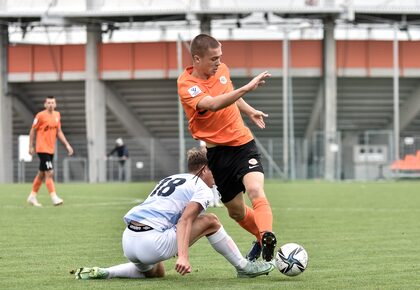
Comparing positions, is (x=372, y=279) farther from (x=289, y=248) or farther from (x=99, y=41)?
(x=99, y=41)

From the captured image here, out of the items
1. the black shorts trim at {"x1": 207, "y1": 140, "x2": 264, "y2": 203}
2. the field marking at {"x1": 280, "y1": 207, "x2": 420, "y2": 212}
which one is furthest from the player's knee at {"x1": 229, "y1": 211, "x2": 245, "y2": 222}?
the field marking at {"x1": 280, "y1": 207, "x2": 420, "y2": 212}

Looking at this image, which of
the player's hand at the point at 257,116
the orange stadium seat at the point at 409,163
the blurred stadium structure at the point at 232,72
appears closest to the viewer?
the player's hand at the point at 257,116

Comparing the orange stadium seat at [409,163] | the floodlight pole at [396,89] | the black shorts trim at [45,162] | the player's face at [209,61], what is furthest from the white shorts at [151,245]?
the orange stadium seat at [409,163]

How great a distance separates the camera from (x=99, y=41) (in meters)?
44.8

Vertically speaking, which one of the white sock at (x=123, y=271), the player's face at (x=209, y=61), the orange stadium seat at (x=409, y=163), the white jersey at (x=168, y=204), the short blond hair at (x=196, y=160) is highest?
the player's face at (x=209, y=61)

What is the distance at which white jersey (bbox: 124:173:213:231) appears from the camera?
8.33 meters

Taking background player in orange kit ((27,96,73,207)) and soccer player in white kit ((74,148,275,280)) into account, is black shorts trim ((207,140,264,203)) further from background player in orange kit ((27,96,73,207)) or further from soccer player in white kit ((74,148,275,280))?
background player in orange kit ((27,96,73,207))

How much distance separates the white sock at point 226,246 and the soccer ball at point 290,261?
0.43m

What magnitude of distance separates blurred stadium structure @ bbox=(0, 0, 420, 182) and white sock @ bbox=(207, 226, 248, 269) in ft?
105

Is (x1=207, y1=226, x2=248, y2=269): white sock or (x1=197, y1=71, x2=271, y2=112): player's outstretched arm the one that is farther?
(x1=207, y1=226, x2=248, y2=269): white sock

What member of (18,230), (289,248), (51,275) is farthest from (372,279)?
(18,230)

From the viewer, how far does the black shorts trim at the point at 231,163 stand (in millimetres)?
8883

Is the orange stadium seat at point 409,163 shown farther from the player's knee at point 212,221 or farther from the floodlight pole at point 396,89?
the player's knee at point 212,221

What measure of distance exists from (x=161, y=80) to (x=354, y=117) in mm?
8664
